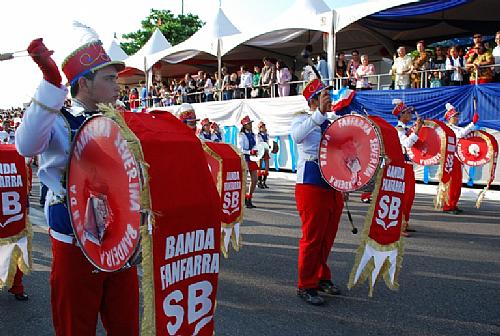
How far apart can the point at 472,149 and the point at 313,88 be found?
6479 millimetres

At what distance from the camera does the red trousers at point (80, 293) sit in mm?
2115

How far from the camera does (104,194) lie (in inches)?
73.6

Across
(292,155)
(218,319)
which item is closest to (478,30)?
(292,155)

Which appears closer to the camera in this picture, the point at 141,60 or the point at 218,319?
the point at 218,319

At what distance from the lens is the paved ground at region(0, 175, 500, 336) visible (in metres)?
3.70

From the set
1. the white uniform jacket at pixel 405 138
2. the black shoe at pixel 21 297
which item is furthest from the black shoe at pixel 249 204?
the black shoe at pixel 21 297

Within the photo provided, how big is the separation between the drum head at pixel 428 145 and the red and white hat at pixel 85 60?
6731 mm

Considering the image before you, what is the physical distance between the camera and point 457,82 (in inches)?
460

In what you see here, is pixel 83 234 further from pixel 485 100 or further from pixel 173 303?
pixel 485 100

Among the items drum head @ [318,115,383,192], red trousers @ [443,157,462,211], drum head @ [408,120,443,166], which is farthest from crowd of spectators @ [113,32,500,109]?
red trousers @ [443,157,462,211]

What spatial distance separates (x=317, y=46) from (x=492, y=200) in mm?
11915

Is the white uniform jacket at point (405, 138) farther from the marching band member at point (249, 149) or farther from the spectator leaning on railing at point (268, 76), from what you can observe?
the spectator leaning on railing at point (268, 76)

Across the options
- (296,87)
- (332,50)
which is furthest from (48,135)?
(296,87)

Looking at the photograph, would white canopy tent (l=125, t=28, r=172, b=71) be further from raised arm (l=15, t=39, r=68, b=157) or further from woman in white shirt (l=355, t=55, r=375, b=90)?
raised arm (l=15, t=39, r=68, b=157)
